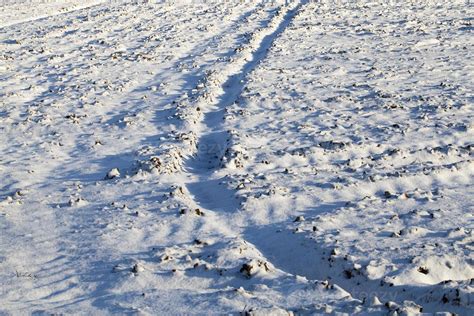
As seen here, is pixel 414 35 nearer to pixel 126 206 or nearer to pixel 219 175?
pixel 219 175

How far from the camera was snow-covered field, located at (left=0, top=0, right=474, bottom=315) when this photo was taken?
7.23 m

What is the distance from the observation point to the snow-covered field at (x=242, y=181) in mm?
7234

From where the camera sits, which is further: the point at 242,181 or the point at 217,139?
the point at 217,139

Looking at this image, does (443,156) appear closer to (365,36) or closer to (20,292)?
(20,292)

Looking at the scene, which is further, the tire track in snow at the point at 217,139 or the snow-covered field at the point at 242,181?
the tire track in snow at the point at 217,139

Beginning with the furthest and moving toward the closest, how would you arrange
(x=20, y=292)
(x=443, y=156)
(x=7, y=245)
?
1. (x=443, y=156)
2. (x=7, y=245)
3. (x=20, y=292)

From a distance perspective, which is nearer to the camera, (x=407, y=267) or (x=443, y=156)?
(x=407, y=267)

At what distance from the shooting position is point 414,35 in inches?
993

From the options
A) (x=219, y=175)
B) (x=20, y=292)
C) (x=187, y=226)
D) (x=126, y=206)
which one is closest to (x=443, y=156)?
(x=219, y=175)

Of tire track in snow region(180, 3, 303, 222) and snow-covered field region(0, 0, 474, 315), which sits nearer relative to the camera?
snow-covered field region(0, 0, 474, 315)

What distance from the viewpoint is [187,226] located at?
9141 mm

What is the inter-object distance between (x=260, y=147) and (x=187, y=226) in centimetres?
432

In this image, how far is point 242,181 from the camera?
10836mm

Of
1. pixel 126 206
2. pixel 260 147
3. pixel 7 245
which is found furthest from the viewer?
pixel 260 147
